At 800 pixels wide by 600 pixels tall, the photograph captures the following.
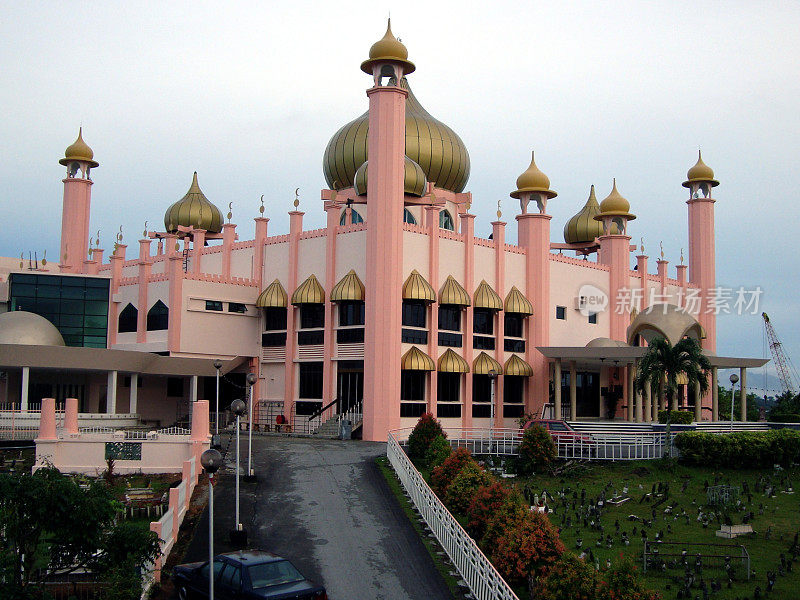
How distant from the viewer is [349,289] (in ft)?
127

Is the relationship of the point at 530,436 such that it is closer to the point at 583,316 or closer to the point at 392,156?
the point at 392,156

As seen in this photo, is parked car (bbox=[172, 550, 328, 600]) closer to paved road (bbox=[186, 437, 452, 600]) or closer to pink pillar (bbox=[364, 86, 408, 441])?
paved road (bbox=[186, 437, 452, 600])

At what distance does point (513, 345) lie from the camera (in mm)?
43844

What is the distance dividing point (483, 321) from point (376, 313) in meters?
7.47

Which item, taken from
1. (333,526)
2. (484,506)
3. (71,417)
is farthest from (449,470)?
(71,417)

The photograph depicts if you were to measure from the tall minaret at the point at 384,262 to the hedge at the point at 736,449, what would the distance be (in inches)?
450

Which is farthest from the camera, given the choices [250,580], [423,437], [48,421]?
[423,437]

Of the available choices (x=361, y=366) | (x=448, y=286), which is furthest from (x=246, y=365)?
(x=448, y=286)

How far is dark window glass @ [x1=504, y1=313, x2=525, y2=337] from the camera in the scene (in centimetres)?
4381

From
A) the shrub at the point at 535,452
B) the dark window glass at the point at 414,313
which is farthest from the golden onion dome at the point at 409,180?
the shrub at the point at 535,452

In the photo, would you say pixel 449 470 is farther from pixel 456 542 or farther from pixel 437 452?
pixel 456 542

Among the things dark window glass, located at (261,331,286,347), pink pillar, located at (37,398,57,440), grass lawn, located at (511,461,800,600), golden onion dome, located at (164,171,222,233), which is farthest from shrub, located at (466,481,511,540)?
golden onion dome, located at (164,171,222,233)

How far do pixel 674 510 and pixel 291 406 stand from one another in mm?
20523

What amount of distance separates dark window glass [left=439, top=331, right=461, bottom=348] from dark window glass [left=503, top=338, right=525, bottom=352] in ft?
10.0
